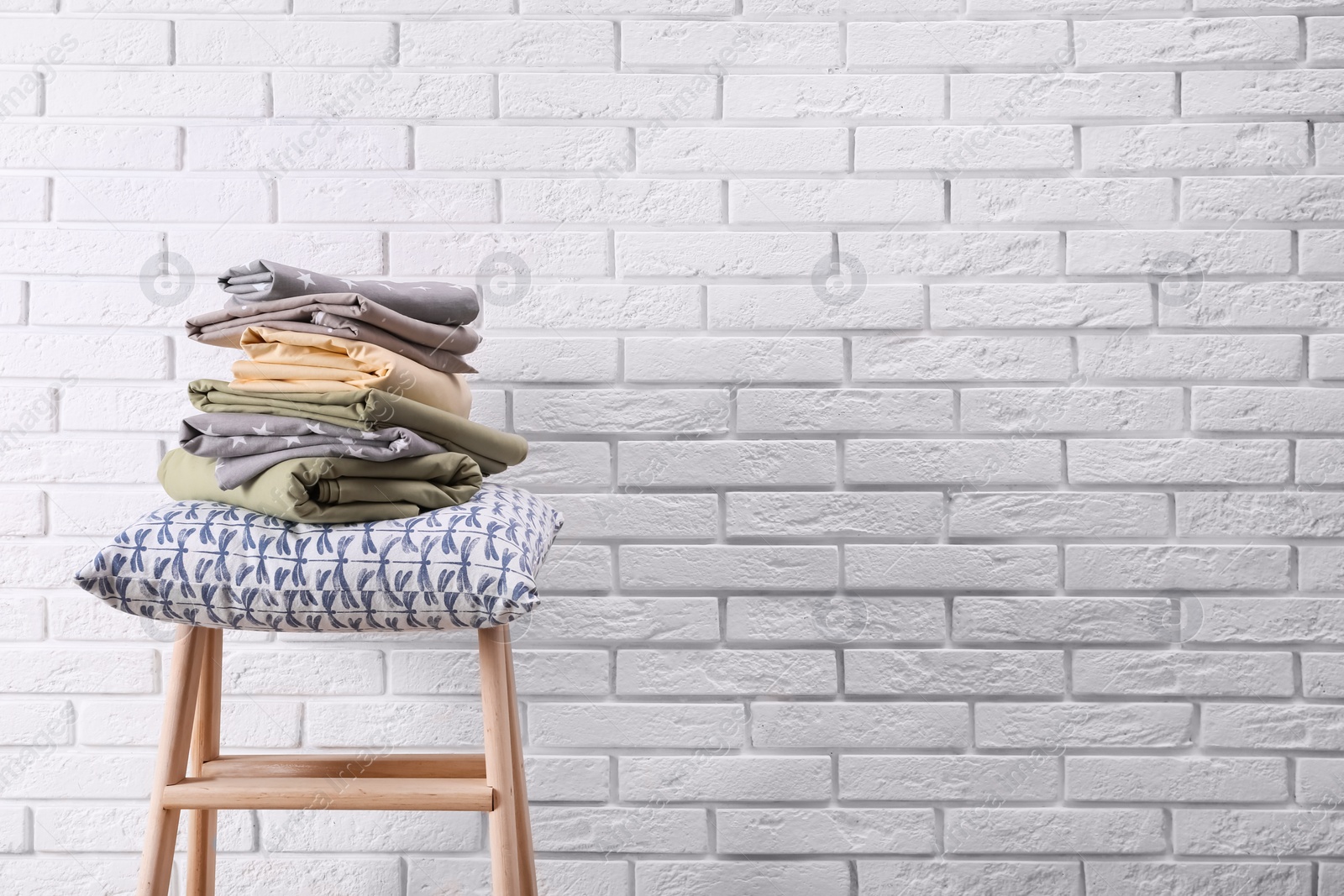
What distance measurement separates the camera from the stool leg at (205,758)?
3.69 ft

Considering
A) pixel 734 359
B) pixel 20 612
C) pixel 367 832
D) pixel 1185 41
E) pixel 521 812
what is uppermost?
pixel 1185 41

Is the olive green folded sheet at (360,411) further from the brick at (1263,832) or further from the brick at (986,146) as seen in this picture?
the brick at (1263,832)

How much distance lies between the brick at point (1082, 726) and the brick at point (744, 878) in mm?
293

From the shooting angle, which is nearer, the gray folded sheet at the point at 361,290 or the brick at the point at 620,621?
the gray folded sheet at the point at 361,290

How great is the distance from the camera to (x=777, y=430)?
4.43 feet

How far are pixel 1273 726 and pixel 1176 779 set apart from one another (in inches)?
6.3

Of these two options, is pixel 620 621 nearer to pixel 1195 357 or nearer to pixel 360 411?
pixel 360 411

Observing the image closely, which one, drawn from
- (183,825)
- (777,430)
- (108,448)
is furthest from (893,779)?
(108,448)

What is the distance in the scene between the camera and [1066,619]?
1.35 metres

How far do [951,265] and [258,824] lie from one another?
1.30 metres

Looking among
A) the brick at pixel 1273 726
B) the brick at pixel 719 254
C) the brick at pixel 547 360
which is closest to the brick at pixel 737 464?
→ the brick at pixel 547 360

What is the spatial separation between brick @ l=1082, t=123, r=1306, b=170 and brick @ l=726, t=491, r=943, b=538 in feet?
1.83

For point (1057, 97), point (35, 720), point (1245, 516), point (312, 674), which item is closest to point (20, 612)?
point (35, 720)

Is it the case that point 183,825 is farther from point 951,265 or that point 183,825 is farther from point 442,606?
point 951,265
